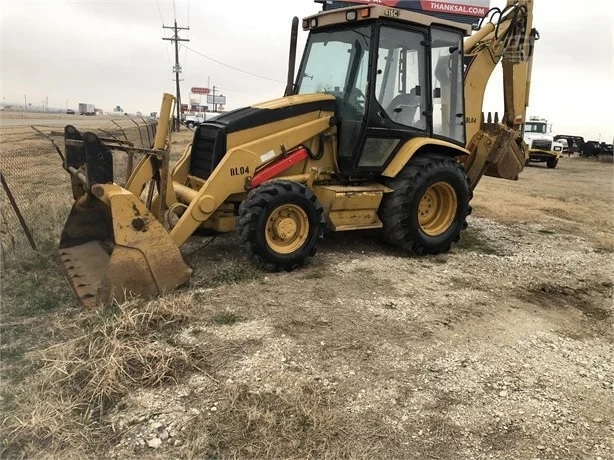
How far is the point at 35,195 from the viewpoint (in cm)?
974

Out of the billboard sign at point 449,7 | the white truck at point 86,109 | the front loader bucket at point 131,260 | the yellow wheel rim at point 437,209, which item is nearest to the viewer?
the front loader bucket at point 131,260

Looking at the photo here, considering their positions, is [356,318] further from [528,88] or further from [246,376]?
[528,88]

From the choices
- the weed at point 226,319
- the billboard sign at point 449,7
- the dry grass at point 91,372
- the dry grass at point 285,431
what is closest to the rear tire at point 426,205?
the weed at point 226,319

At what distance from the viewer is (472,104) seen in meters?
7.19

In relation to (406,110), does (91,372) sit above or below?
below

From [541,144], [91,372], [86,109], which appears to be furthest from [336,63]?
[86,109]

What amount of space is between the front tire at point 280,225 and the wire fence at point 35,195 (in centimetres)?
194

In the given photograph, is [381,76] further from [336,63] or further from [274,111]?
[274,111]

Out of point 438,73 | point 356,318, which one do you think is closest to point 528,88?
point 438,73

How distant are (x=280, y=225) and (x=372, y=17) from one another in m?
2.53

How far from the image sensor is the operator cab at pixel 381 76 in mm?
5918

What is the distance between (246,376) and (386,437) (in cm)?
99

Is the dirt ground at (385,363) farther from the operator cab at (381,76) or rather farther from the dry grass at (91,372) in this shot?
the operator cab at (381,76)

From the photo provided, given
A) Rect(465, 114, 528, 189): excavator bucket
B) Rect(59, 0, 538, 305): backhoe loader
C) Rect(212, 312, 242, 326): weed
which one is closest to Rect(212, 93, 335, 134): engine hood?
Rect(59, 0, 538, 305): backhoe loader
